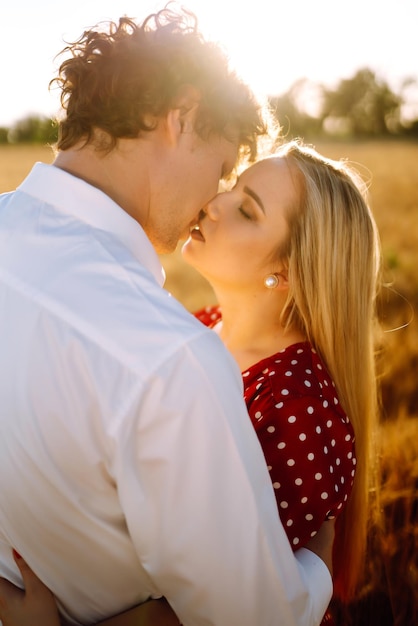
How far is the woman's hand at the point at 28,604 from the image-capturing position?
1685 mm

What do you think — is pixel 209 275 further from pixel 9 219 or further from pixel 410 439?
pixel 410 439

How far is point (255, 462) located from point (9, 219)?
0.94 m

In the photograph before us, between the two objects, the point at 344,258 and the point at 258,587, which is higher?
the point at 344,258

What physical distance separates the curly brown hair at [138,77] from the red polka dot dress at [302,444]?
0.97 m

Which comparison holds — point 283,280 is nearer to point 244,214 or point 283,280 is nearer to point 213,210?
point 244,214

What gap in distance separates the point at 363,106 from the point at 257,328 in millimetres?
30128

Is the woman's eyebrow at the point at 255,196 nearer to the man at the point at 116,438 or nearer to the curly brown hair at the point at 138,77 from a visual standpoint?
the curly brown hair at the point at 138,77

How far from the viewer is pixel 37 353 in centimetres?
155

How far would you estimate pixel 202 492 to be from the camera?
4.92 feet

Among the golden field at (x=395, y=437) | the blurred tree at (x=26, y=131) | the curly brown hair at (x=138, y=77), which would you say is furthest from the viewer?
the blurred tree at (x=26, y=131)

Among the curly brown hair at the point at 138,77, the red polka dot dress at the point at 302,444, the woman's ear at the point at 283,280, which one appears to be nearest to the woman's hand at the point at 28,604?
the red polka dot dress at the point at 302,444

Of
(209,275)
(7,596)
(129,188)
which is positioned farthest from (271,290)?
(7,596)

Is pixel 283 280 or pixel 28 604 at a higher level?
pixel 283 280

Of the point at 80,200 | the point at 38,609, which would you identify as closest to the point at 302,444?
the point at 38,609
